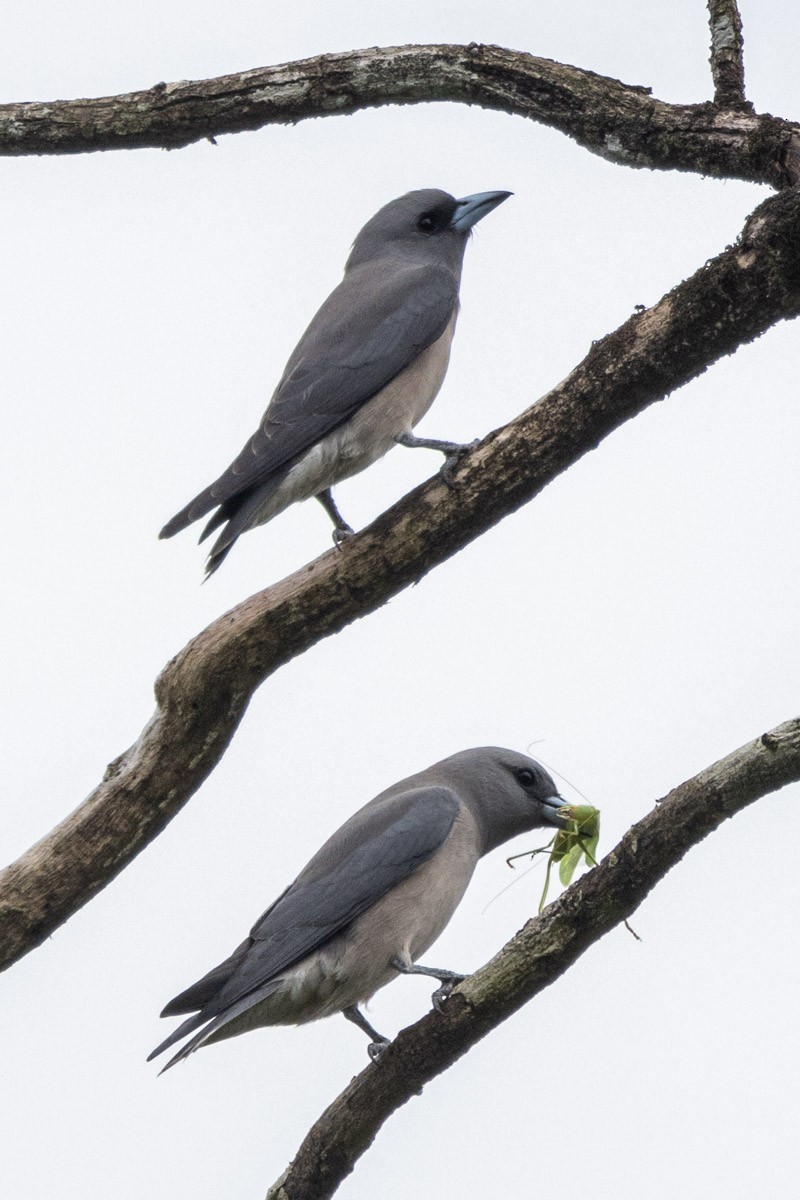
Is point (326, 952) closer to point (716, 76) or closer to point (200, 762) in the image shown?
point (200, 762)

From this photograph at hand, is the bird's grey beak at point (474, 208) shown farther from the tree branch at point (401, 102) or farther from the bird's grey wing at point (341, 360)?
the tree branch at point (401, 102)

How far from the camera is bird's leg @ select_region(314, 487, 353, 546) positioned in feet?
21.5

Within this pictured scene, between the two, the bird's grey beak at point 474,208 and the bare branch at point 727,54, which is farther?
the bird's grey beak at point 474,208

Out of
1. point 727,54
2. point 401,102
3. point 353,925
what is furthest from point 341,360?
point 353,925

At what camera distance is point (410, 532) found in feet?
18.0

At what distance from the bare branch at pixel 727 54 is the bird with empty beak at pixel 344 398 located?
1.70 metres

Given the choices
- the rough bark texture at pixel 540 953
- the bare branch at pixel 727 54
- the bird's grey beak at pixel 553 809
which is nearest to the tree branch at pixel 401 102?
the bare branch at pixel 727 54

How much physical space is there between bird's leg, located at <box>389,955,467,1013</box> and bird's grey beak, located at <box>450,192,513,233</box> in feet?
12.1

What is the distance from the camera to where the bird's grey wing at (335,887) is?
19.0ft

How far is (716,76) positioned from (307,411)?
211cm

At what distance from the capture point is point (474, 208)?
7.65 metres

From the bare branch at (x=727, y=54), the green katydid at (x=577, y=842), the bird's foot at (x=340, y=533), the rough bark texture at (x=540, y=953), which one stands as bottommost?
the rough bark texture at (x=540, y=953)

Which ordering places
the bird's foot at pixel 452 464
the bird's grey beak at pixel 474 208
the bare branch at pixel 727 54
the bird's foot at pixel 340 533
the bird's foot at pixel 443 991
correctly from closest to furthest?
the bird's foot at pixel 443 991
the bird's foot at pixel 452 464
the bare branch at pixel 727 54
the bird's foot at pixel 340 533
the bird's grey beak at pixel 474 208

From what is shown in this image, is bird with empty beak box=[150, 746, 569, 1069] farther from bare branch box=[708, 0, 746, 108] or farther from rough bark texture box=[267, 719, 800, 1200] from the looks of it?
bare branch box=[708, 0, 746, 108]
